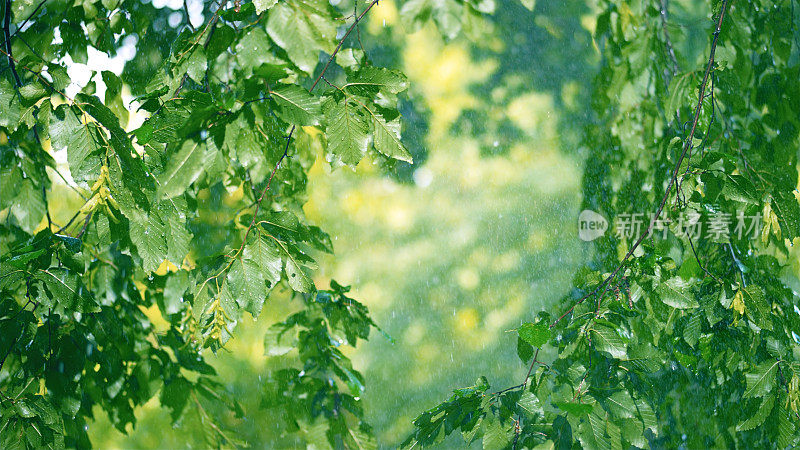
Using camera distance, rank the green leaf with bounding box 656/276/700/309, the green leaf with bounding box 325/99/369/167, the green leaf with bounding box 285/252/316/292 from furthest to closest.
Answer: the green leaf with bounding box 656/276/700/309 < the green leaf with bounding box 285/252/316/292 < the green leaf with bounding box 325/99/369/167

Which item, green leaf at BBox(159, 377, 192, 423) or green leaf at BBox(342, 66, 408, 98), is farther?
green leaf at BBox(159, 377, 192, 423)

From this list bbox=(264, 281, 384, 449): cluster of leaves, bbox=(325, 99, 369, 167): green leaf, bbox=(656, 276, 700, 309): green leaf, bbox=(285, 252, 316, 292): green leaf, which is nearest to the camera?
bbox=(325, 99, 369, 167): green leaf

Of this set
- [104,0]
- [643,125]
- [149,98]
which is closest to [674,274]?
[643,125]

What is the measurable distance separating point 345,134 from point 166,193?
6.9 inches

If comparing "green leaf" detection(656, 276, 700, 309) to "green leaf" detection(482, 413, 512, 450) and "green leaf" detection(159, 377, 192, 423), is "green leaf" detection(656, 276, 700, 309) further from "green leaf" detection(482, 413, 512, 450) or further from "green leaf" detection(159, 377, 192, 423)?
"green leaf" detection(159, 377, 192, 423)

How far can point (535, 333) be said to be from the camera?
77 centimetres

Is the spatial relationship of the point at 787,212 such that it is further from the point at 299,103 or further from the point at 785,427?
the point at 299,103

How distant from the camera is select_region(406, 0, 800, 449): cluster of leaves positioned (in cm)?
79

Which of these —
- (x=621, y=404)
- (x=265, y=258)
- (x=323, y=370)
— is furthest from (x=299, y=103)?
(x=323, y=370)

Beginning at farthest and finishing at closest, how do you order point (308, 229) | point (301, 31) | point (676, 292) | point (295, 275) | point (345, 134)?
point (308, 229) → point (676, 292) → point (295, 275) → point (345, 134) → point (301, 31)

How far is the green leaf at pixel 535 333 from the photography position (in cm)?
76

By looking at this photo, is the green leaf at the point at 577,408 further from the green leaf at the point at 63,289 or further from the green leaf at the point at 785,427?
the green leaf at the point at 63,289

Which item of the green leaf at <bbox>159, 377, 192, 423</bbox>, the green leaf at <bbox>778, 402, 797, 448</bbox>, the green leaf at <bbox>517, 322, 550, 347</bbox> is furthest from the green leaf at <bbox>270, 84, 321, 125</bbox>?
the green leaf at <bbox>778, 402, 797, 448</bbox>

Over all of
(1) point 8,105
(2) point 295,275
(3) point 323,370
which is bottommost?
(3) point 323,370
